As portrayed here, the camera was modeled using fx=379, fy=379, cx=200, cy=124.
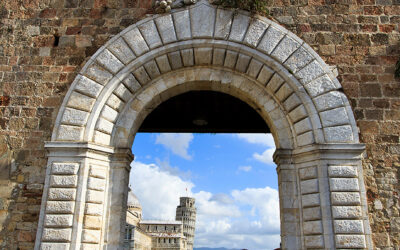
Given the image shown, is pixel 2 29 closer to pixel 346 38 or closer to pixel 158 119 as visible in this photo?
pixel 158 119

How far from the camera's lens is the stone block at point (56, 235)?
5.53 m

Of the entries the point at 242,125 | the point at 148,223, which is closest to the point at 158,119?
the point at 242,125

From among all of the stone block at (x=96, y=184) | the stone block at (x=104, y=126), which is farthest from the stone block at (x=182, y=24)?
the stone block at (x=96, y=184)

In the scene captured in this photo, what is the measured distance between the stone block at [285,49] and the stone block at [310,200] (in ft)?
7.53

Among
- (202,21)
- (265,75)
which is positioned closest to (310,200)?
(265,75)

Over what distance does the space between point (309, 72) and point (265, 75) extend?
2.41ft

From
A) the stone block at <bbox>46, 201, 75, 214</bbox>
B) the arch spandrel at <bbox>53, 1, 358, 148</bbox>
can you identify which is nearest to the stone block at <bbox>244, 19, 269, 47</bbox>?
the arch spandrel at <bbox>53, 1, 358, 148</bbox>

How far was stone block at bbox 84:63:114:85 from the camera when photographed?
6480 mm

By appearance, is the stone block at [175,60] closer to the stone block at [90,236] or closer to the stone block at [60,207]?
the stone block at [60,207]

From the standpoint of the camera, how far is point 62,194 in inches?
226

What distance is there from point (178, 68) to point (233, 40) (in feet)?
3.57

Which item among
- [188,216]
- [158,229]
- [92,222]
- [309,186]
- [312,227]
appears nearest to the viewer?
[312,227]

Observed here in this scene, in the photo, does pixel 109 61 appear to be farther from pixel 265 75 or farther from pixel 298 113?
pixel 298 113

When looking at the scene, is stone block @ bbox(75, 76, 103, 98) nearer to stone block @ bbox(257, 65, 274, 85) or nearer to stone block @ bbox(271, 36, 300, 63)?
stone block @ bbox(257, 65, 274, 85)
